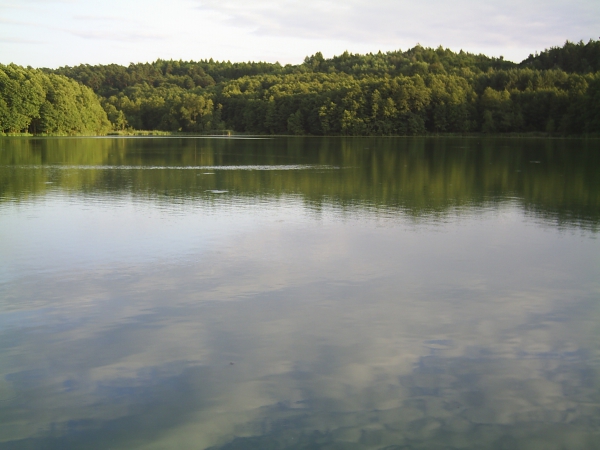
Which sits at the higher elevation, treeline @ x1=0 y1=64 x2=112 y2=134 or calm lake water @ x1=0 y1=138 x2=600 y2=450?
treeline @ x1=0 y1=64 x2=112 y2=134

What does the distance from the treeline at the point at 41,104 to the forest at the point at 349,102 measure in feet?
0.48

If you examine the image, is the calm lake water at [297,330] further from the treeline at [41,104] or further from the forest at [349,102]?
the forest at [349,102]

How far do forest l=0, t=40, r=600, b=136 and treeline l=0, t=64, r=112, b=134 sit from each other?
0.48ft

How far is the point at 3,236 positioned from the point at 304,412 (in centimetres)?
823

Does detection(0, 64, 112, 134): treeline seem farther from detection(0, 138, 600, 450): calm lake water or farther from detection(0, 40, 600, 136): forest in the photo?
Result: detection(0, 138, 600, 450): calm lake water

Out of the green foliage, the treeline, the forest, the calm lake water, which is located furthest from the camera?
the green foliage

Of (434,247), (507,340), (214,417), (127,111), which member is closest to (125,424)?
(214,417)

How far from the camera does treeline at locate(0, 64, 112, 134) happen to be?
78625mm

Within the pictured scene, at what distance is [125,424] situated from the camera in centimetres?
459

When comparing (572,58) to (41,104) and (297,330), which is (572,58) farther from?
(297,330)

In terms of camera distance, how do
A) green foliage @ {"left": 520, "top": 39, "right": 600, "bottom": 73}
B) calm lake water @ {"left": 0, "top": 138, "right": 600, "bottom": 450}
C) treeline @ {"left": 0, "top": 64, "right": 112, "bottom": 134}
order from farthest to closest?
green foliage @ {"left": 520, "top": 39, "right": 600, "bottom": 73} < treeline @ {"left": 0, "top": 64, "right": 112, "bottom": 134} < calm lake water @ {"left": 0, "top": 138, "right": 600, "bottom": 450}

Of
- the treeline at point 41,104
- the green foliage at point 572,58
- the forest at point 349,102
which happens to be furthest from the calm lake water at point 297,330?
the green foliage at point 572,58

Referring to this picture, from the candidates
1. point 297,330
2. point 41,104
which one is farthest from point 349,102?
point 297,330

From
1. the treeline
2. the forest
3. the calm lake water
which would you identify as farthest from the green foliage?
the calm lake water
